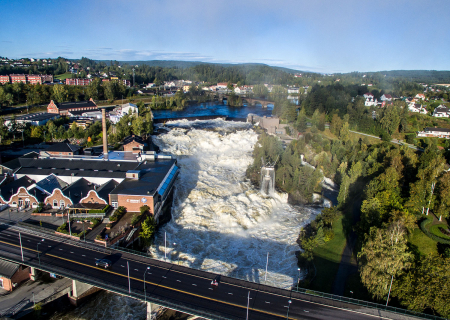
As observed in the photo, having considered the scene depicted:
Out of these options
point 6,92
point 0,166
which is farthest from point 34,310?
point 6,92

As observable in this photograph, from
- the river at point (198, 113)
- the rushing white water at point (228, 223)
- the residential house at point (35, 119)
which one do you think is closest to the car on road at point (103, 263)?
the rushing white water at point (228, 223)

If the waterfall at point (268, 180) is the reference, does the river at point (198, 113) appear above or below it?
above

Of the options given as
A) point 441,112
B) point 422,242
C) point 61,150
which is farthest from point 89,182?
point 441,112

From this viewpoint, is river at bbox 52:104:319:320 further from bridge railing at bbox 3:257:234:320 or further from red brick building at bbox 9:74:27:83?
red brick building at bbox 9:74:27:83

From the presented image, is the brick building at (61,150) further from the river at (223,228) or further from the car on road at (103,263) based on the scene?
the car on road at (103,263)

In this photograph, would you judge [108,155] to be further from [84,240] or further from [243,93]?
[243,93]
